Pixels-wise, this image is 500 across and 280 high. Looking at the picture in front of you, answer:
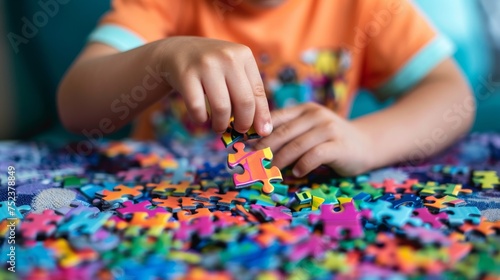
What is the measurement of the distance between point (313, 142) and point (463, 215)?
249 millimetres

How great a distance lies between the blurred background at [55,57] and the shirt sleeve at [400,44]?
36 cm

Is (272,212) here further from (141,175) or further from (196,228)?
(141,175)

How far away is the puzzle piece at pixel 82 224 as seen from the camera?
0.58 metres

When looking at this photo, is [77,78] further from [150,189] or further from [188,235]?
[188,235]

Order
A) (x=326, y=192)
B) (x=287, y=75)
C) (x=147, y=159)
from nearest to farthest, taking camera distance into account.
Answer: (x=326, y=192)
(x=147, y=159)
(x=287, y=75)

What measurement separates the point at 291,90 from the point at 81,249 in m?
0.74

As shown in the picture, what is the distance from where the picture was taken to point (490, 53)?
5.54 ft

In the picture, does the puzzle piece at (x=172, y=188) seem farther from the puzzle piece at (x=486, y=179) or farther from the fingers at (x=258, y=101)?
the puzzle piece at (x=486, y=179)

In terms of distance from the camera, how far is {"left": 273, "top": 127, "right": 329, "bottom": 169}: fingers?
2.56 feet

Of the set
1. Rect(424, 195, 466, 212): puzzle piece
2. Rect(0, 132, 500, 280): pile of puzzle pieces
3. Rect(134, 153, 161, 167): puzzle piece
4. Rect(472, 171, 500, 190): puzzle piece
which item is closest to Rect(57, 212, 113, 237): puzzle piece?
Rect(0, 132, 500, 280): pile of puzzle pieces

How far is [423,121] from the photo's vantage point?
988 millimetres

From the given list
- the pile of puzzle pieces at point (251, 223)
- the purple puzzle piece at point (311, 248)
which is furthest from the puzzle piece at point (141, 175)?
the purple puzzle piece at point (311, 248)

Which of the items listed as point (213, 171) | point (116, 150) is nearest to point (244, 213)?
point (213, 171)

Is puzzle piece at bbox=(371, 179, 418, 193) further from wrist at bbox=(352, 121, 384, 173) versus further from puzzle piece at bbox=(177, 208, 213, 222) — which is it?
puzzle piece at bbox=(177, 208, 213, 222)
